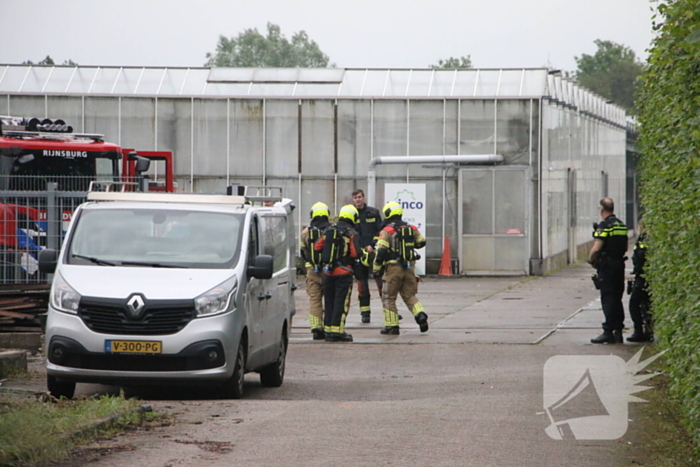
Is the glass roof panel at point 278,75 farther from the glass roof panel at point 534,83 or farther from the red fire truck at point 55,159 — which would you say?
the red fire truck at point 55,159

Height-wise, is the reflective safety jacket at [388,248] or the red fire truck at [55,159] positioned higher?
the red fire truck at [55,159]

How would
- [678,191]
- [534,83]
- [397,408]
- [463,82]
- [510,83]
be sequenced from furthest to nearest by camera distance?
[463,82]
[510,83]
[534,83]
[397,408]
[678,191]

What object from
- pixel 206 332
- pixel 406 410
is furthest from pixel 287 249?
pixel 406 410

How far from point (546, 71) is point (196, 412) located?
24.1 metres

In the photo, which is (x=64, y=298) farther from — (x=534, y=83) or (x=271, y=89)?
(x=534, y=83)

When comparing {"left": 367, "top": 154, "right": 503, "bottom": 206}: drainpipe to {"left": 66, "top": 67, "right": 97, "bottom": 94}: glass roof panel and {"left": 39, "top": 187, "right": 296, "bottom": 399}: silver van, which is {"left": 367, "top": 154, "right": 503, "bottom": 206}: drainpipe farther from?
{"left": 39, "top": 187, "right": 296, "bottom": 399}: silver van

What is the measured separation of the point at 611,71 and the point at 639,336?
4336 inches

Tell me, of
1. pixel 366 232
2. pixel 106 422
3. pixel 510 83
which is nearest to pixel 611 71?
pixel 510 83

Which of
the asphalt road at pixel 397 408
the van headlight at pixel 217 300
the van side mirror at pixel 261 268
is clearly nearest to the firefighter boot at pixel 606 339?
the asphalt road at pixel 397 408

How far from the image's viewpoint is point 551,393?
1025 centimetres

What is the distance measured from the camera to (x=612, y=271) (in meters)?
14.6

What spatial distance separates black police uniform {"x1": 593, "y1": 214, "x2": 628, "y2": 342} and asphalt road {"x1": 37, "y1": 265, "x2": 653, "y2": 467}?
0.42 m

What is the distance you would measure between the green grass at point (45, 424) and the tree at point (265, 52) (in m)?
97.7

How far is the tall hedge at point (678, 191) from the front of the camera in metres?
6.22
